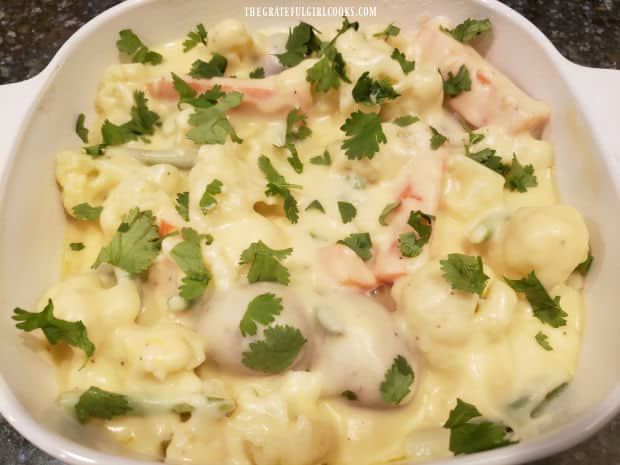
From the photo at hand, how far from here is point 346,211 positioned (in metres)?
1.47

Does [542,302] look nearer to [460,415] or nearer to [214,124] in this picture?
[460,415]

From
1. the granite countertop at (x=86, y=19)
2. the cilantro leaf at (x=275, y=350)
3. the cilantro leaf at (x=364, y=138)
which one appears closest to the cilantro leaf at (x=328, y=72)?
the cilantro leaf at (x=364, y=138)

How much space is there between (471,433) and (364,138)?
71cm

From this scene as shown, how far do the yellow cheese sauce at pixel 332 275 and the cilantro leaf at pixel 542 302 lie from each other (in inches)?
0.6

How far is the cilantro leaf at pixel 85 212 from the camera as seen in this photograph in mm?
1491

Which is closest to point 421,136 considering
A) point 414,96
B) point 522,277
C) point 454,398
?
point 414,96

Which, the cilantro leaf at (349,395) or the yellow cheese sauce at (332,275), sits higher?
the yellow cheese sauce at (332,275)

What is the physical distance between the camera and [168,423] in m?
1.18

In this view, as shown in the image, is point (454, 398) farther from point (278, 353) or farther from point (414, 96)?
point (414, 96)

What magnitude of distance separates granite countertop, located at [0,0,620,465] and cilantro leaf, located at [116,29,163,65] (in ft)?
1.96

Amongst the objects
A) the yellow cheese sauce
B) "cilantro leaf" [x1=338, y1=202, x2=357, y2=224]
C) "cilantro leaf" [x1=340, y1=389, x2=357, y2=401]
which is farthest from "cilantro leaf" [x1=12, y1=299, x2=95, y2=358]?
"cilantro leaf" [x1=338, y1=202, x2=357, y2=224]

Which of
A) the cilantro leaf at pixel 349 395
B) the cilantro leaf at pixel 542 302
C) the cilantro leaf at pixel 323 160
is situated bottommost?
the cilantro leaf at pixel 349 395

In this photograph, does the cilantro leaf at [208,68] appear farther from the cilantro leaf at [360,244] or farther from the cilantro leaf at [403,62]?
the cilantro leaf at [360,244]

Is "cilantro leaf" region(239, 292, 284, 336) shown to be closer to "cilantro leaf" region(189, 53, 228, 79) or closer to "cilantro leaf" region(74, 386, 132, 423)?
"cilantro leaf" region(74, 386, 132, 423)
